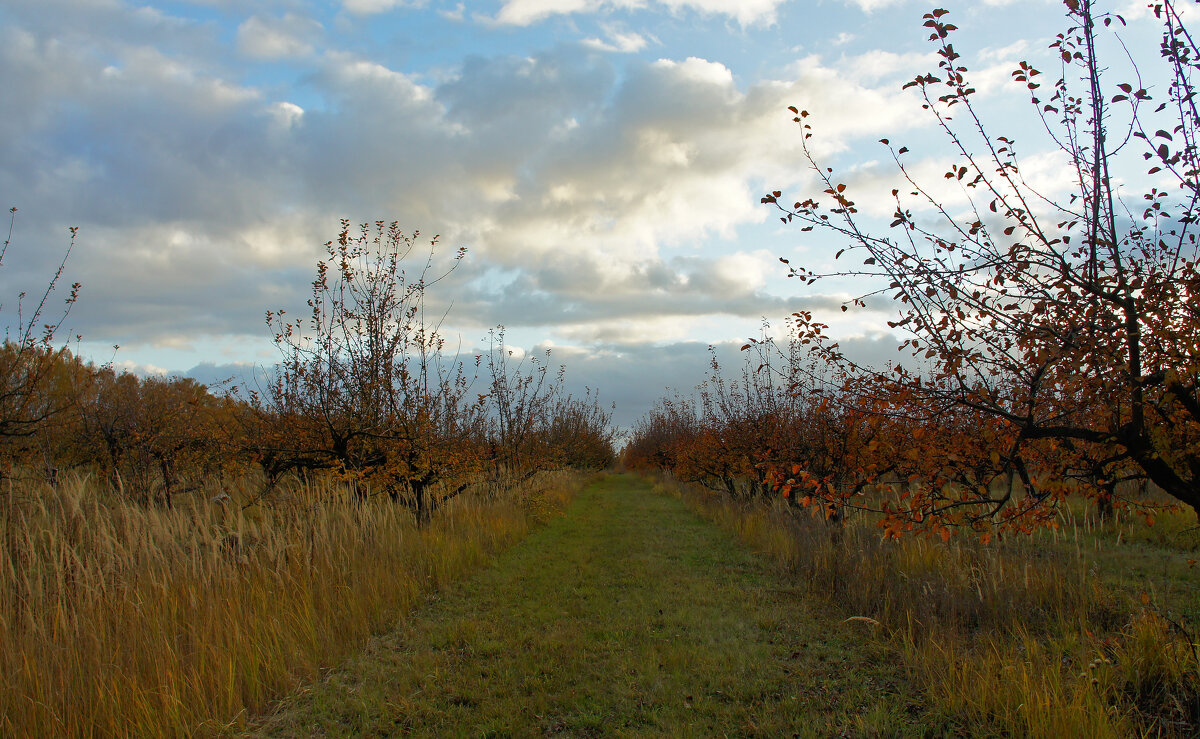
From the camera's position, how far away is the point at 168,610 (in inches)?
183

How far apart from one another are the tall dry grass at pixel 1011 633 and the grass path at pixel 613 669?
1.42 ft

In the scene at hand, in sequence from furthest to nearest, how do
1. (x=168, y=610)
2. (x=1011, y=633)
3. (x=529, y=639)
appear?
(x=529, y=639)
(x=1011, y=633)
(x=168, y=610)

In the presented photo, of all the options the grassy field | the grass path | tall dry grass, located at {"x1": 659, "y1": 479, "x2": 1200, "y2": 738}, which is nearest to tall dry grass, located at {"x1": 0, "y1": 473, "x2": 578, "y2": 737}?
the grassy field

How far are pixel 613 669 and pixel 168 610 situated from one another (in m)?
3.77

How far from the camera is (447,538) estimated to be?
363 inches

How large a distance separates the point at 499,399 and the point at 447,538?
8.98 metres

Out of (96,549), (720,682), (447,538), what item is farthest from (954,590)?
(96,549)

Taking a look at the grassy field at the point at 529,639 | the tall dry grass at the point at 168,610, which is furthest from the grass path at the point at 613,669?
the tall dry grass at the point at 168,610

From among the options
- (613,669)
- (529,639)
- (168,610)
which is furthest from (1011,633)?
(168,610)

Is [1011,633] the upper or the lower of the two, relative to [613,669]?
upper

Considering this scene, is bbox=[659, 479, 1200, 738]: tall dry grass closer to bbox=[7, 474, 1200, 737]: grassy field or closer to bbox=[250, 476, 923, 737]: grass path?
bbox=[7, 474, 1200, 737]: grassy field

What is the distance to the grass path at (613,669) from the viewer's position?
4.20 metres

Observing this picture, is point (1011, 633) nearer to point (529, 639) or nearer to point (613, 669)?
point (613, 669)

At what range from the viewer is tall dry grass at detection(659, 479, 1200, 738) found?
362 cm
